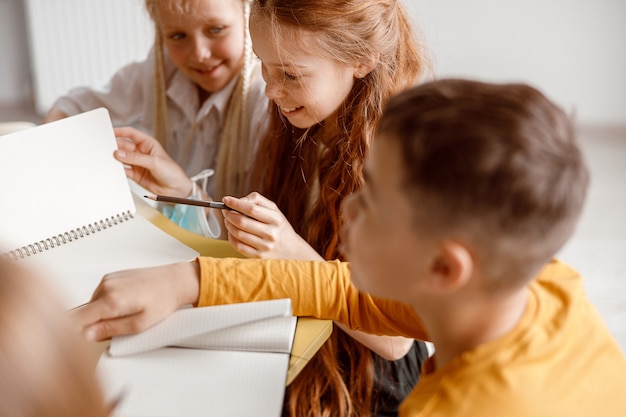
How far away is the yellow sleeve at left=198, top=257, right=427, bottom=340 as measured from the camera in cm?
84

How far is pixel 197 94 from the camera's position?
4.69ft

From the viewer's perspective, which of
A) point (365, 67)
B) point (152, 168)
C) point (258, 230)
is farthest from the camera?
point (152, 168)

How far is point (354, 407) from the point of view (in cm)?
106

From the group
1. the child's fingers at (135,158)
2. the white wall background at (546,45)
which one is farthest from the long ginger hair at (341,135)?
the white wall background at (546,45)

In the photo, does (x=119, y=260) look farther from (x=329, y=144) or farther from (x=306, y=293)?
(x=329, y=144)

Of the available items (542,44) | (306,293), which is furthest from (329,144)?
(542,44)

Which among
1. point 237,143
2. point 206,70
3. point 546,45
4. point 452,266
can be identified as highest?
point 452,266

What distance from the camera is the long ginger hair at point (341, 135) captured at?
3.28ft

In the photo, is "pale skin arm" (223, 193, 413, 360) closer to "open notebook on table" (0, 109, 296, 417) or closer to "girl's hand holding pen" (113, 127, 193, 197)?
"open notebook on table" (0, 109, 296, 417)

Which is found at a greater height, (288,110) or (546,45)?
(288,110)

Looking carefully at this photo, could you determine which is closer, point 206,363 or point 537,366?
point 537,366

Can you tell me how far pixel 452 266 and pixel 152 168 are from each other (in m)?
0.69

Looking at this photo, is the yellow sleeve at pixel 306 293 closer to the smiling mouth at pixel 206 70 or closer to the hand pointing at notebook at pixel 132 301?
the hand pointing at notebook at pixel 132 301

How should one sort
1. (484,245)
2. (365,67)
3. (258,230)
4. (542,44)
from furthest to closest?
(542,44), (365,67), (258,230), (484,245)
